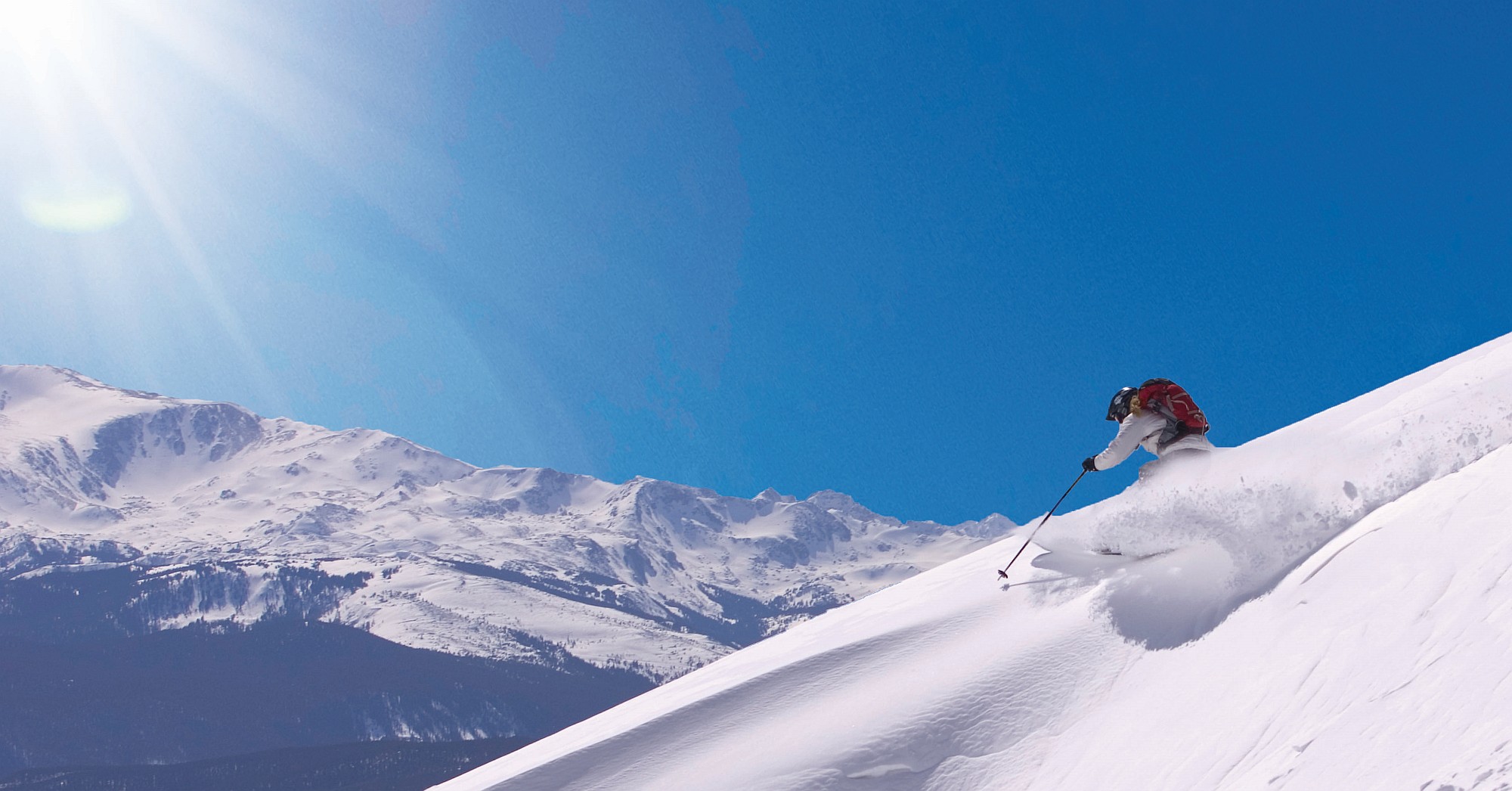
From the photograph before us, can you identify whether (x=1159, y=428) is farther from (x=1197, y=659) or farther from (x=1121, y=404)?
(x=1197, y=659)

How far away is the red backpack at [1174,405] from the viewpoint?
920 centimetres

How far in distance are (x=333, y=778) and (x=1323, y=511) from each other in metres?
227

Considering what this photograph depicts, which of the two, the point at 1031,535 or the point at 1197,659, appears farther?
the point at 1031,535

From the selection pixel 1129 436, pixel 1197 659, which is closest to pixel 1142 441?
pixel 1129 436

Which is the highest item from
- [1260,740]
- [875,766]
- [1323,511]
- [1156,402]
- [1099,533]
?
[1156,402]

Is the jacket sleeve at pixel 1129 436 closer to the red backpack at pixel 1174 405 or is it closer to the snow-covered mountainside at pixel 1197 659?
the red backpack at pixel 1174 405

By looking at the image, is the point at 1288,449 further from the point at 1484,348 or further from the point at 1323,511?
the point at 1484,348

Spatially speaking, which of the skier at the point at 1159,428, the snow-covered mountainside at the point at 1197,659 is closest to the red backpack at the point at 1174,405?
the skier at the point at 1159,428

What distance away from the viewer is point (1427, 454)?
6.44m

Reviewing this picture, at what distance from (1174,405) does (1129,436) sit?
1.67 ft

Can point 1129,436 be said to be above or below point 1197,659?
above

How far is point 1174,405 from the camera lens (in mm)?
9234

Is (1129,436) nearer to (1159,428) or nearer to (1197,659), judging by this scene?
(1159,428)

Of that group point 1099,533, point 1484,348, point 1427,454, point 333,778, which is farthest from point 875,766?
point 333,778
